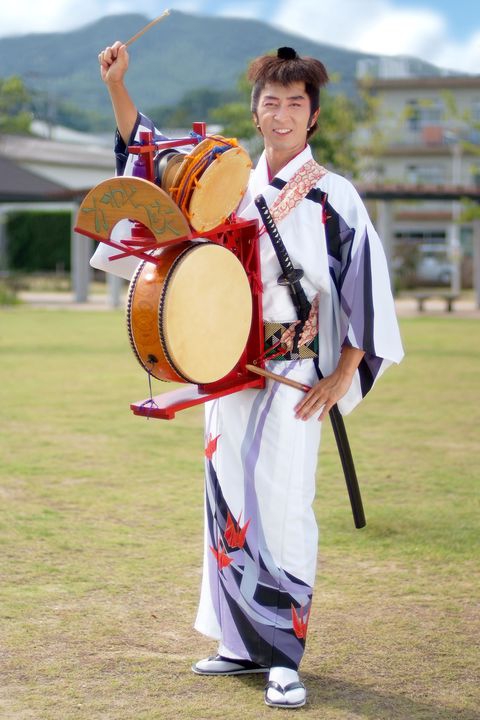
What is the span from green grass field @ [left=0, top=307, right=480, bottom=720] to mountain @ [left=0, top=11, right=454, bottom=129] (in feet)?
136

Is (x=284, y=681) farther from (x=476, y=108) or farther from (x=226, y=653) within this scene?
(x=476, y=108)

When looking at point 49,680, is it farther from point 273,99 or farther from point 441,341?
point 441,341

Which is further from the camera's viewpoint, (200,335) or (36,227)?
(36,227)

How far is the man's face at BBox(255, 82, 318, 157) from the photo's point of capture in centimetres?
287

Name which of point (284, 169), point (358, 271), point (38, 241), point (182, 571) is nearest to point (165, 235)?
point (284, 169)

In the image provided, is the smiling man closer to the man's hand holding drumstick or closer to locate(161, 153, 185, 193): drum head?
the man's hand holding drumstick

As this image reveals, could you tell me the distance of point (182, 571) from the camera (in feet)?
13.4

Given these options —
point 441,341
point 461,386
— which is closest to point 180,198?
point 461,386

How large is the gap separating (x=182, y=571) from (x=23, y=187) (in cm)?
2333

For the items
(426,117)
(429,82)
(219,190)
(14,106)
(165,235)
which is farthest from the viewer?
(426,117)

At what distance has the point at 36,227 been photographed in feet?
117

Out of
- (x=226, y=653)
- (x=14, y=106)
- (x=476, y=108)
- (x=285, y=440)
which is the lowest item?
(x=226, y=653)

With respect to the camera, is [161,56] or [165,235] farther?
[161,56]

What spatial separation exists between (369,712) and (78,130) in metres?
59.1
